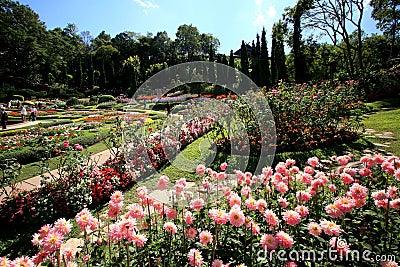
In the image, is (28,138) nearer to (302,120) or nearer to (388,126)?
(302,120)

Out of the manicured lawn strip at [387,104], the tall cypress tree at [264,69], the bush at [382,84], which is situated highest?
the tall cypress tree at [264,69]

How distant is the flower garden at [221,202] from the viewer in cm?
125

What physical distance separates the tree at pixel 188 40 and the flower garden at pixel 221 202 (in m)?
37.7

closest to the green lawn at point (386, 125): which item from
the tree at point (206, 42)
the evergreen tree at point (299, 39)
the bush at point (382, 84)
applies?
the bush at point (382, 84)

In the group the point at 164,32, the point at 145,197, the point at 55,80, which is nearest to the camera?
the point at 145,197

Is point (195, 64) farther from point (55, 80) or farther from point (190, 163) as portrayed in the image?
point (55, 80)

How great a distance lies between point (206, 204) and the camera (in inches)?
74.6

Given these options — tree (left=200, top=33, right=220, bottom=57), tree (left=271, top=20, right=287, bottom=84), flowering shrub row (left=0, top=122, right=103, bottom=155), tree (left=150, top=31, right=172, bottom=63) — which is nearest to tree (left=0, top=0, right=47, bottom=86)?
tree (left=150, top=31, right=172, bottom=63)

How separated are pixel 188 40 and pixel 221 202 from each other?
143 ft

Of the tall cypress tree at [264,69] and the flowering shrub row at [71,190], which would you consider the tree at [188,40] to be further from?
the flowering shrub row at [71,190]

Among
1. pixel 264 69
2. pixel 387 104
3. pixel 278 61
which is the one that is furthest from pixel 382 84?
pixel 264 69

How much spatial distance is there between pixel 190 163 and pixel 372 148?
3669mm

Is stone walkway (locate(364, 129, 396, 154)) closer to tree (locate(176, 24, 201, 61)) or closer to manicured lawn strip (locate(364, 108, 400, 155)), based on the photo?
manicured lawn strip (locate(364, 108, 400, 155))

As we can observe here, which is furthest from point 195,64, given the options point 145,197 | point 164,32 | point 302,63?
point 164,32
